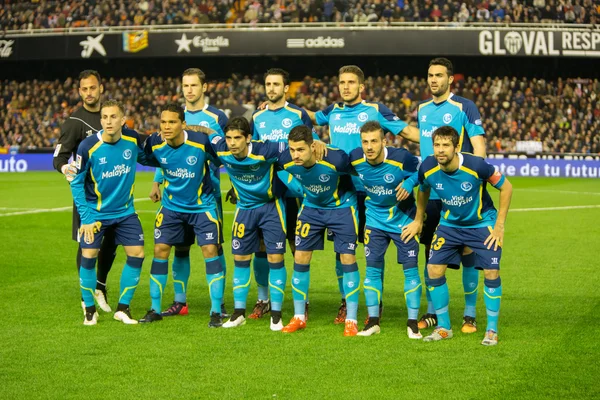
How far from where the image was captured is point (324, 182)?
8578mm

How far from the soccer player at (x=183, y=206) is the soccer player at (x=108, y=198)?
0.70 feet

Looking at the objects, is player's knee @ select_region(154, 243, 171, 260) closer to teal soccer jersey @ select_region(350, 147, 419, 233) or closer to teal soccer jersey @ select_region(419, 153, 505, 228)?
teal soccer jersey @ select_region(350, 147, 419, 233)

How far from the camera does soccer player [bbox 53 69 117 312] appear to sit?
9.56 m

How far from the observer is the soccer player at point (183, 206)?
8898mm

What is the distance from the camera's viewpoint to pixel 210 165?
9469 millimetres

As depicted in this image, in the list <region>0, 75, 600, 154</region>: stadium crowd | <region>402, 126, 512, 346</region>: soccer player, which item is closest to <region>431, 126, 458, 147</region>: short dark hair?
<region>402, 126, 512, 346</region>: soccer player

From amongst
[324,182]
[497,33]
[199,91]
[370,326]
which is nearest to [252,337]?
[370,326]

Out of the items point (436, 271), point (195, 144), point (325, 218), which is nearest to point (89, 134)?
point (195, 144)

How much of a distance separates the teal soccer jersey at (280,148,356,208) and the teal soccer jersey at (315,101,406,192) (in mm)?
280

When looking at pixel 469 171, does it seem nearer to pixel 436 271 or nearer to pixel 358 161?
pixel 436 271

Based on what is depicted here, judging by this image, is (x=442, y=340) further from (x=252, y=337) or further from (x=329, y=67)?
(x=329, y=67)

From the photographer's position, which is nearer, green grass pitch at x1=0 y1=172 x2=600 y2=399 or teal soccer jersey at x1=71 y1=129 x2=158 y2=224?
green grass pitch at x1=0 y1=172 x2=600 y2=399

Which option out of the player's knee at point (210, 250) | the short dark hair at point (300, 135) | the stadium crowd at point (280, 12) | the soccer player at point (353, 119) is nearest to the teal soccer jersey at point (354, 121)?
the soccer player at point (353, 119)

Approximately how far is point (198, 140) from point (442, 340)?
310 centimetres
